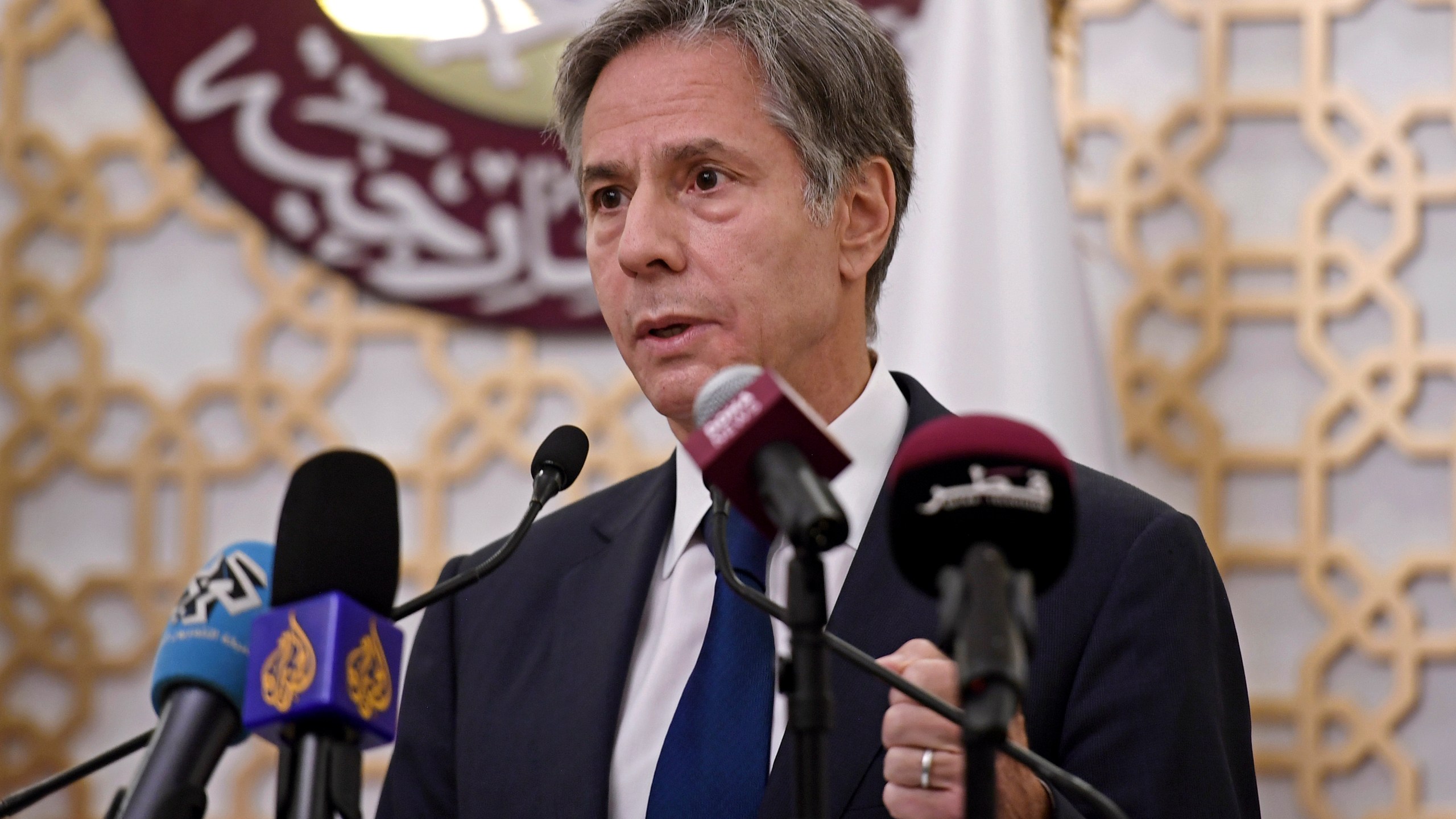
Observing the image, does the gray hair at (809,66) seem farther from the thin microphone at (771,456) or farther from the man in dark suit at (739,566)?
the thin microphone at (771,456)

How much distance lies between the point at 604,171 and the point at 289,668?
83 centimetres

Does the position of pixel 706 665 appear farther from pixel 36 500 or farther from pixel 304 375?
pixel 36 500

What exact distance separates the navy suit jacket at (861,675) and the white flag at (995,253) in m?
0.52

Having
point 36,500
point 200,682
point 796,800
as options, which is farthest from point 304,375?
point 796,800

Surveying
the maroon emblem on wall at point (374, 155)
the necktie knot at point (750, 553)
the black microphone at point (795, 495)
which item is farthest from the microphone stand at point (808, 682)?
the maroon emblem on wall at point (374, 155)

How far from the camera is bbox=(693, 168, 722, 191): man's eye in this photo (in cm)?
163

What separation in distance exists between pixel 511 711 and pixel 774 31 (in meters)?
0.81

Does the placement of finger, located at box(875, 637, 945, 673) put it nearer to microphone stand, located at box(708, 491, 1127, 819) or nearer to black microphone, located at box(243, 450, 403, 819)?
microphone stand, located at box(708, 491, 1127, 819)

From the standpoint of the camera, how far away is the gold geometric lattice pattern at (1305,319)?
8.21 ft

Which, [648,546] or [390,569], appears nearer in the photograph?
[390,569]

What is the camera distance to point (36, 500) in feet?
9.58

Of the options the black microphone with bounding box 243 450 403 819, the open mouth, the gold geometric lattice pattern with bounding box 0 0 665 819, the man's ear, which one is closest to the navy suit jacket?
the man's ear

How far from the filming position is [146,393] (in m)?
2.91

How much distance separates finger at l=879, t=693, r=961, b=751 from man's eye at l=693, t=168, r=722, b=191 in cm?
72
